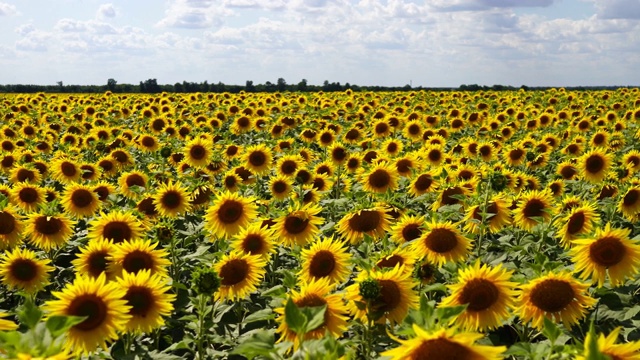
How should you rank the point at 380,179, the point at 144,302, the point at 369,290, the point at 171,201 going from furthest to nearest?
1. the point at 380,179
2. the point at 171,201
3. the point at 144,302
4. the point at 369,290

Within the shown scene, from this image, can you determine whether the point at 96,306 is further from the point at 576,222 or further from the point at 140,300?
the point at 576,222

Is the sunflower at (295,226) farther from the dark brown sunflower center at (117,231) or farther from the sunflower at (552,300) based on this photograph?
the sunflower at (552,300)

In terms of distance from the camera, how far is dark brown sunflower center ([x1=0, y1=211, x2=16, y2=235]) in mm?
6066

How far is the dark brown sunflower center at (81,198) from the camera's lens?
7316 millimetres

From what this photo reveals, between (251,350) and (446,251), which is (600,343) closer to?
(251,350)

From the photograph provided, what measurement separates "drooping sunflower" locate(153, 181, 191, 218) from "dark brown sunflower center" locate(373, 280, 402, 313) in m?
3.91

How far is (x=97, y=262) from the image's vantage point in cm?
466

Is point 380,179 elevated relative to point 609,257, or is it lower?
lower

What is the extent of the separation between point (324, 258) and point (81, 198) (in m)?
4.22

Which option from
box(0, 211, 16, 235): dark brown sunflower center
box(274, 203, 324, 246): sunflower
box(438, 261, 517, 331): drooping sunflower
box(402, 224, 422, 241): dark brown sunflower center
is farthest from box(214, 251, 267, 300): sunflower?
box(0, 211, 16, 235): dark brown sunflower center

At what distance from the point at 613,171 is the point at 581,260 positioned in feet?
16.6

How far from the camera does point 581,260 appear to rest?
174 inches

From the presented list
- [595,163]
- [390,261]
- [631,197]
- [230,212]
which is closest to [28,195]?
[230,212]

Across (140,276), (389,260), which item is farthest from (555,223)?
(140,276)
